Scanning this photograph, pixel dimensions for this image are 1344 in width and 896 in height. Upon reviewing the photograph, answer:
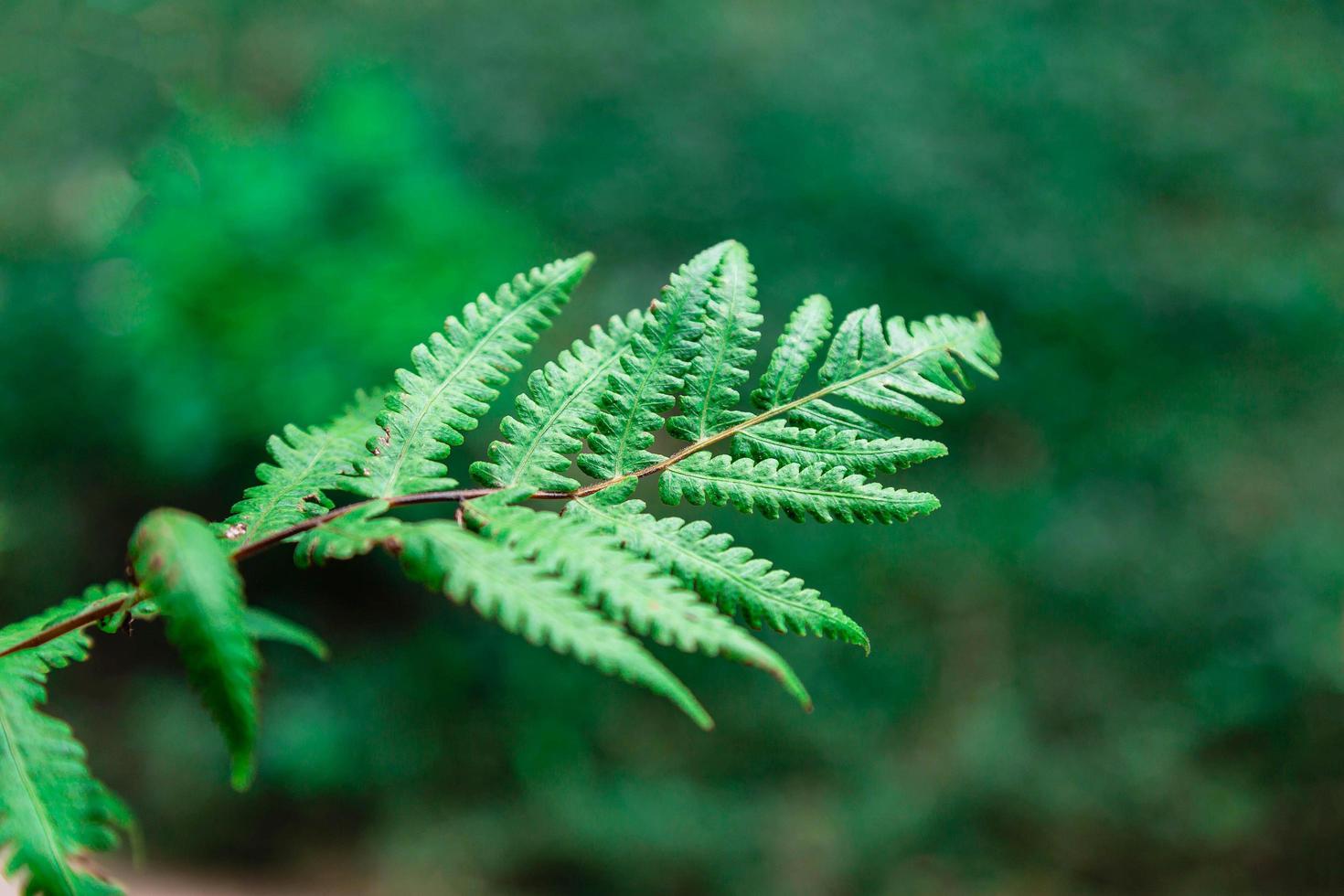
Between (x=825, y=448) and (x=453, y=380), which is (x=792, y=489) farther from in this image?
(x=453, y=380)

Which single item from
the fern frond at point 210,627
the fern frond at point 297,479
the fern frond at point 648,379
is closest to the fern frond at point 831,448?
the fern frond at point 648,379

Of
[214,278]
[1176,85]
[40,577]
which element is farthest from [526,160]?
[1176,85]

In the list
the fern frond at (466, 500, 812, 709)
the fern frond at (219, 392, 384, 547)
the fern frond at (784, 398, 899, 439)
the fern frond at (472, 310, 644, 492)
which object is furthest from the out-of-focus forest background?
the fern frond at (466, 500, 812, 709)

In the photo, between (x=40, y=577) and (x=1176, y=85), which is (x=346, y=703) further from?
(x=1176, y=85)

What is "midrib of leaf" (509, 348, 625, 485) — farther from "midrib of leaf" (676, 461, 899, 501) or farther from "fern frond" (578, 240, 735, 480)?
"midrib of leaf" (676, 461, 899, 501)

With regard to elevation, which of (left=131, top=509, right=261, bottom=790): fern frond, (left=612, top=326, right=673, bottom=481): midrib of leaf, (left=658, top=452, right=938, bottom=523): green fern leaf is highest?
(left=612, top=326, right=673, bottom=481): midrib of leaf

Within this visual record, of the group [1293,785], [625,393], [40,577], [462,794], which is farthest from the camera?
[40,577]

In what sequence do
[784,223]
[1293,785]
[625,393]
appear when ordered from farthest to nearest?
[784,223]
[1293,785]
[625,393]

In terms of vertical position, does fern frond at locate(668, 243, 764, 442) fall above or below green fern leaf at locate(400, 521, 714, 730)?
above

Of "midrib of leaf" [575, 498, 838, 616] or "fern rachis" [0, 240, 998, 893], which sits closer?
"fern rachis" [0, 240, 998, 893]
